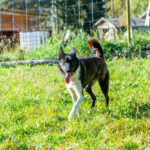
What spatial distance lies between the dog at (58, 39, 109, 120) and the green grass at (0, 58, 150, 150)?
0.27m

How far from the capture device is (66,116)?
344 cm

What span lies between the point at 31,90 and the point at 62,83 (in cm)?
79

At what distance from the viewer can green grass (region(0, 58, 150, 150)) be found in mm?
2662

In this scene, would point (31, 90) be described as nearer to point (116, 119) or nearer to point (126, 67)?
point (116, 119)

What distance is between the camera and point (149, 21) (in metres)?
18.8

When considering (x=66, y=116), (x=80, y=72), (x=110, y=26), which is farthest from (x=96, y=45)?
(x=110, y=26)

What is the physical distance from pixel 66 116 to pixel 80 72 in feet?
2.41

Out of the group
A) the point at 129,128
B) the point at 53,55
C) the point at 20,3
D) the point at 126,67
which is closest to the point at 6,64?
the point at 53,55

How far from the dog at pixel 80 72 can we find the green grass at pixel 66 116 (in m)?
0.27

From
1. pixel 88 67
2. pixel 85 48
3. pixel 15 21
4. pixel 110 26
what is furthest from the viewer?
pixel 15 21

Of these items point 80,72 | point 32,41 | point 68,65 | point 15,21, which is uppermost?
point 15,21

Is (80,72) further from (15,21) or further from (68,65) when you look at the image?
(15,21)

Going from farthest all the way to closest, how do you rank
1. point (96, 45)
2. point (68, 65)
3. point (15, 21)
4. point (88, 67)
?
point (15, 21), point (96, 45), point (88, 67), point (68, 65)

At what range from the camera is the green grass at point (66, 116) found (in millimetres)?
2662
